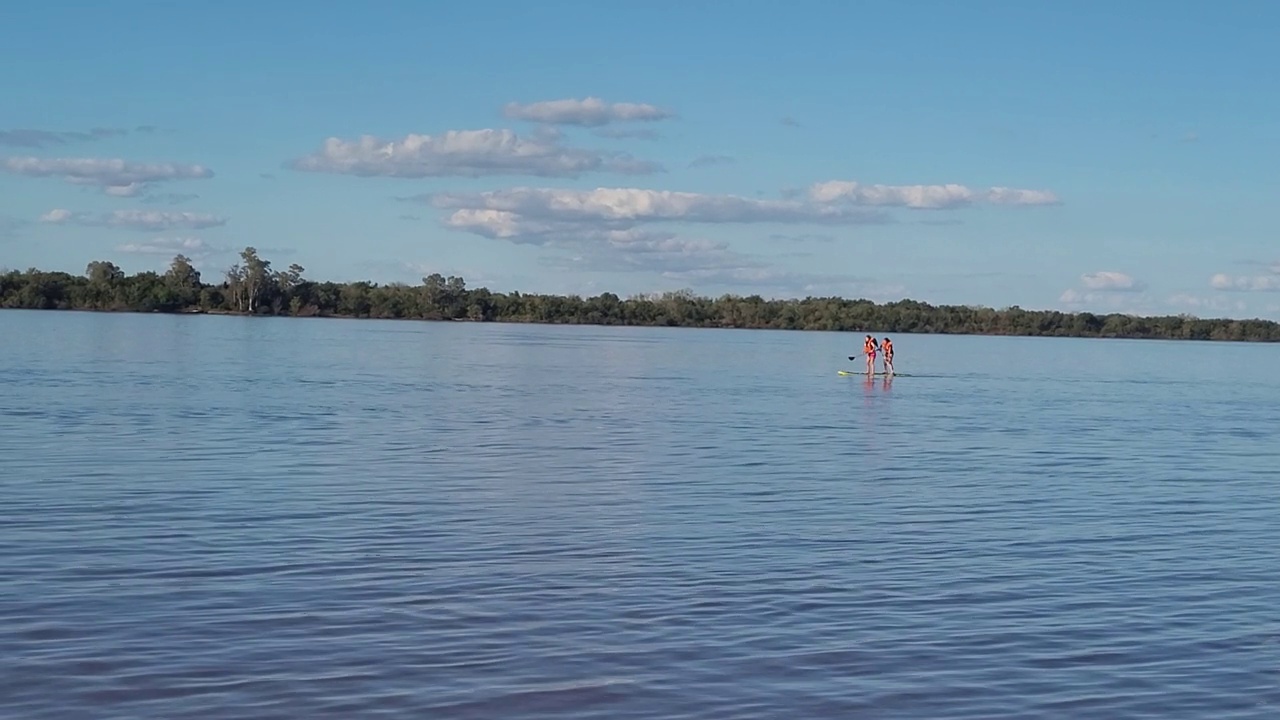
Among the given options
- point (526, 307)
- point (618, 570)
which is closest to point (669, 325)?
point (526, 307)

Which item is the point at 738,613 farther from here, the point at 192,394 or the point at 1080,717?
the point at 192,394

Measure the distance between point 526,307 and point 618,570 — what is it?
16592 centimetres

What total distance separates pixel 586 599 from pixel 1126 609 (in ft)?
13.8

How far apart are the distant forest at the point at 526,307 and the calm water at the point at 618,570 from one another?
13631 cm

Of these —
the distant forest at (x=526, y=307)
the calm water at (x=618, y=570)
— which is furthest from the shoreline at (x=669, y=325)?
the calm water at (x=618, y=570)

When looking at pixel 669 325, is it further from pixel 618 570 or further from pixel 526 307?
pixel 618 570

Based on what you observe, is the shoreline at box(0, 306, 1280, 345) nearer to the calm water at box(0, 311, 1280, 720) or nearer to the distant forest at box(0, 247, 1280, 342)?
the distant forest at box(0, 247, 1280, 342)

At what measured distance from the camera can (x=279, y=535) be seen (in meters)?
13.3

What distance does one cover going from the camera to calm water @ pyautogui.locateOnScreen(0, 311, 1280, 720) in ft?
27.7

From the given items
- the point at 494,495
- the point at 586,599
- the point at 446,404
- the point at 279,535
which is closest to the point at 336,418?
the point at 446,404

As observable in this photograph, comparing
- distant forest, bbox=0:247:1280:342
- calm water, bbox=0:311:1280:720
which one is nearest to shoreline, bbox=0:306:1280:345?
distant forest, bbox=0:247:1280:342

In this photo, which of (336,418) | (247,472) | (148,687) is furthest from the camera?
(336,418)

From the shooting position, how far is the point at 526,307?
177 metres

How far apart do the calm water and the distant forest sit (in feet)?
447
